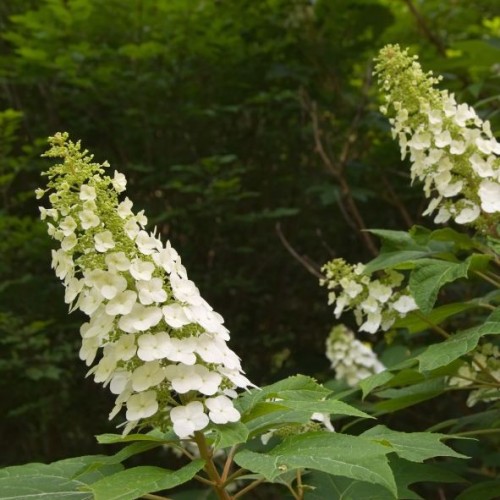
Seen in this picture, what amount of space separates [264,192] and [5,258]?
1.82 m

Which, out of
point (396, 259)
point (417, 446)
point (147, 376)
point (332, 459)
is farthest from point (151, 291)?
point (396, 259)

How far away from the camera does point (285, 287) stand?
5.39 metres

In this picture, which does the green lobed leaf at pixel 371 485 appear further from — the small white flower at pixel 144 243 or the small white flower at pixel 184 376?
the small white flower at pixel 144 243

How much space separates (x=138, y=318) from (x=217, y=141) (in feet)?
12.6

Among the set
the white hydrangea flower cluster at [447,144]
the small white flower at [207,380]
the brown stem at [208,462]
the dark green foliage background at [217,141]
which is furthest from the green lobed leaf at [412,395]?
the dark green foliage background at [217,141]

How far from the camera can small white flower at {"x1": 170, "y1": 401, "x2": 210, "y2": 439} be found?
→ 1.57 meters

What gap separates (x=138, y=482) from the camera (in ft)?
5.03

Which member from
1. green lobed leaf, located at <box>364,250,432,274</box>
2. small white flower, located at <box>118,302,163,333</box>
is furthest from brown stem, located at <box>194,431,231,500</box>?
green lobed leaf, located at <box>364,250,432,274</box>

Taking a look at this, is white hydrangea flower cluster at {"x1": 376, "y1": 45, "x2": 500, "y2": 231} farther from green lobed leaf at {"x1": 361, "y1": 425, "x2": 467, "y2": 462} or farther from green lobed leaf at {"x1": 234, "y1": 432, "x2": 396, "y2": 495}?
green lobed leaf at {"x1": 234, "y1": 432, "x2": 396, "y2": 495}

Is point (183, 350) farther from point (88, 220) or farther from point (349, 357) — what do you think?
point (349, 357)

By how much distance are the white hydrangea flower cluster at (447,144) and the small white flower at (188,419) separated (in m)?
1.17

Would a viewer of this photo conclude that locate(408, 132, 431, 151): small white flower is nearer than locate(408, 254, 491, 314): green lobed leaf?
No

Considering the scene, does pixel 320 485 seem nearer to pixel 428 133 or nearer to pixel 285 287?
pixel 428 133

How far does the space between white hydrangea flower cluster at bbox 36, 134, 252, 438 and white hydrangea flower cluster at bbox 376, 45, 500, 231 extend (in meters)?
1.04
